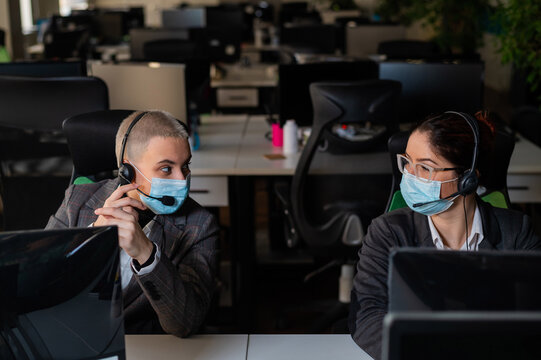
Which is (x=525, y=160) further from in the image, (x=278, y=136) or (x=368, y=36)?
(x=368, y=36)

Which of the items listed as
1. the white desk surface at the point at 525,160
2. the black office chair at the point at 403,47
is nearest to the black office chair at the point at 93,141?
the white desk surface at the point at 525,160

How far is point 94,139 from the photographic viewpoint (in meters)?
2.03

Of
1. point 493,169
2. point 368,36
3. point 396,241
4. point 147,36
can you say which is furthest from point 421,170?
point 368,36

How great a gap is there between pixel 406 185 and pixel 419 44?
413cm

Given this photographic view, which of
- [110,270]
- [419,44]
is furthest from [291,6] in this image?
[110,270]

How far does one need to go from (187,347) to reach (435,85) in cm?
237

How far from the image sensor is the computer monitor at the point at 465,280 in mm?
1004

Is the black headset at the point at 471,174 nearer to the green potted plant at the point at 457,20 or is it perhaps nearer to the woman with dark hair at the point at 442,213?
the woman with dark hair at the point at 442,213

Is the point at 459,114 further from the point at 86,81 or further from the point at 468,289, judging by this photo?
the point at 86,81

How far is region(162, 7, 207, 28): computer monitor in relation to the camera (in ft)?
26.2

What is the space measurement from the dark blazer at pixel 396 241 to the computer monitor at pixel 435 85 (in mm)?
1877

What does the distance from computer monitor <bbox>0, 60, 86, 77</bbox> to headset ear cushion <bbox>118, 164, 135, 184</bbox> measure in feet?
5.26

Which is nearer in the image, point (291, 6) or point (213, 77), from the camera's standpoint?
point (213, 77)

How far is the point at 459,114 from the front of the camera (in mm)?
1716
